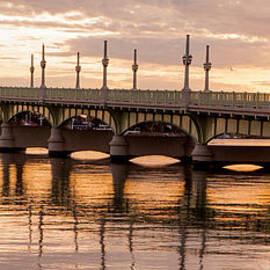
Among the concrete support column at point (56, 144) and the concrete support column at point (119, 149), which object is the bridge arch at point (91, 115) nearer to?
the concrete support column at point (56, 144)

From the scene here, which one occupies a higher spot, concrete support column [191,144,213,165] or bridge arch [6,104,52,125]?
bridge arch [6,104,52,125]

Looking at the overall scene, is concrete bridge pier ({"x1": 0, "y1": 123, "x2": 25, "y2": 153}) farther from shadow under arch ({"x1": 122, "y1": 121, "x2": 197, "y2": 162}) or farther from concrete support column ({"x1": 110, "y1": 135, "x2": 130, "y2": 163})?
concrete support column ({"x1": 110, "y1": 135, "x2": 130, "y2": 163})

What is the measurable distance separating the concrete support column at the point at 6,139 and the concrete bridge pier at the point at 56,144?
11820mm

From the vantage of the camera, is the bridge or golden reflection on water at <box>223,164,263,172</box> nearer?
the bridge

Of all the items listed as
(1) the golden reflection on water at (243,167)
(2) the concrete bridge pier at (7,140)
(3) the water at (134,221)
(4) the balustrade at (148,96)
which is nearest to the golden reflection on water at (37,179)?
(3) the water at (134,221)

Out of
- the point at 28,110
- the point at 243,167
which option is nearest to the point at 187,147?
the point at 243,167

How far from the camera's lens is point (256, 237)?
1646 inches

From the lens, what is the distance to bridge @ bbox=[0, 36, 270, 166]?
3073 inches

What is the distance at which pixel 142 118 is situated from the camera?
312ft

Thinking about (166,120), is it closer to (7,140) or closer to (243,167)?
(243,167)

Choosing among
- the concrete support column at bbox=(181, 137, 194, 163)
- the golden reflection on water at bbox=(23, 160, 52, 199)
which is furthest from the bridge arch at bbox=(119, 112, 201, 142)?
the golden reflection on water at bbox=(23, 160, 52, 199)

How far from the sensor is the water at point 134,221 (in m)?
35.7

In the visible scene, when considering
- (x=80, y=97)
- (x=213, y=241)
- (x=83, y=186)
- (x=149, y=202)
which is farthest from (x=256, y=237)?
(x=80, y=97)

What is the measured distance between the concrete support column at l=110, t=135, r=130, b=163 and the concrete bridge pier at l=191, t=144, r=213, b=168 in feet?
49.2
